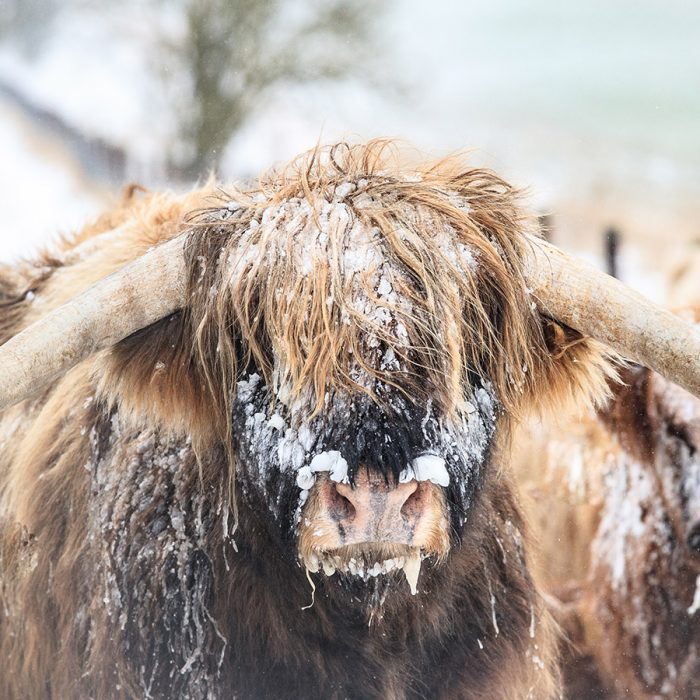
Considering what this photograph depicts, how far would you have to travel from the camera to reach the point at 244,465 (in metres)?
2.56

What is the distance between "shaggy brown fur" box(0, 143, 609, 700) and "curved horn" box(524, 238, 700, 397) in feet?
0.21

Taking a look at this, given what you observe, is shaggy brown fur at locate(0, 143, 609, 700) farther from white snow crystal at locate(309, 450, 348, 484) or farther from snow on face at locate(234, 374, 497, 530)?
white snow crystal at locate(309, 450, 348, 484)

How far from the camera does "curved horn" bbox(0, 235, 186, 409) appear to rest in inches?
91.8

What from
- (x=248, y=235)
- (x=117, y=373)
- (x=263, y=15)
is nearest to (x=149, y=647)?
(x=117, y=373)

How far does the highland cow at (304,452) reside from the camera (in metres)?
2.32

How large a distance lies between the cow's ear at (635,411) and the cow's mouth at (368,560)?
6.10 ft

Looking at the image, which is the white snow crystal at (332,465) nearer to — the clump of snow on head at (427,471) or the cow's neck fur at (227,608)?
the clump of snow on head at (427,471)

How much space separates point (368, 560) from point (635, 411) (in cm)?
205

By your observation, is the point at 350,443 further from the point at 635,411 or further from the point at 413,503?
the point at 635,411

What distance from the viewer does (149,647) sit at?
2799mm

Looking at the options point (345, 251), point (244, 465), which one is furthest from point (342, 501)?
point (345, 251)

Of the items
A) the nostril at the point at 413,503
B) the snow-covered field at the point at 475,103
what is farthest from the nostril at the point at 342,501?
the snow-covered field at the point at 475,103

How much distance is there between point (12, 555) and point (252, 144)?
10.1m

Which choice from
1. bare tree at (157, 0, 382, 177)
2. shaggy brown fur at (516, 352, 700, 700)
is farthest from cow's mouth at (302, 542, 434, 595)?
bare tree at (157, 0, 382, 177)
